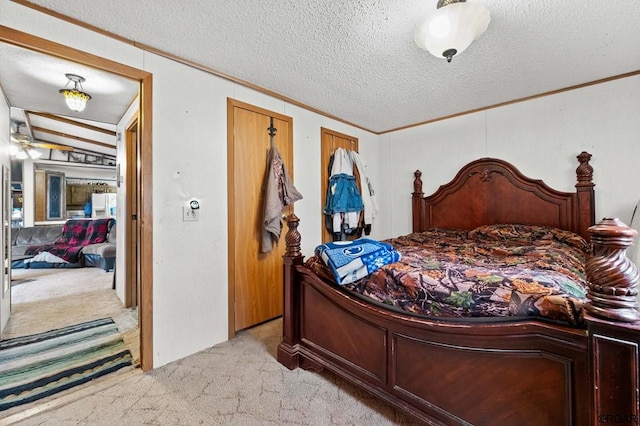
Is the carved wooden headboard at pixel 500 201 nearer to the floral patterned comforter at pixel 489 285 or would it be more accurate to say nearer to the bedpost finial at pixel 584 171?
the bedpost finial at pixel 584 171

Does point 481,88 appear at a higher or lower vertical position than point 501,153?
higher

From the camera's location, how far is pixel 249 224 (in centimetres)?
258

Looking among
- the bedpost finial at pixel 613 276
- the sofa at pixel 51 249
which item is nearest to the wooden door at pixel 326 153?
the bedpost finial at pixel 613 276

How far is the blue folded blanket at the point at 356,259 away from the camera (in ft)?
5.13

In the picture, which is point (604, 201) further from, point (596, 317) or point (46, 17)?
point (46, 17)

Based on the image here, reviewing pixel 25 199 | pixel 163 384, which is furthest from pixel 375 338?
pixel 25 199

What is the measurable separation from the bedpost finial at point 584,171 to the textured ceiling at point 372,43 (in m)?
0.69

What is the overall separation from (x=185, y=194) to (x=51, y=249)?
4.95 meters

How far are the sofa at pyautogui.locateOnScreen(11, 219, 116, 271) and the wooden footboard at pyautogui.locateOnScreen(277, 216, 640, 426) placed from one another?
4.91m

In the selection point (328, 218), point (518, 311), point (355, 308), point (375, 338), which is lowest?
point (375, 338)

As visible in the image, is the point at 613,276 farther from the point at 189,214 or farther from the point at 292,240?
the point at 189,214

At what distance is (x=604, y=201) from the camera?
2.53m

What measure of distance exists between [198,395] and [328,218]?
2.11 m

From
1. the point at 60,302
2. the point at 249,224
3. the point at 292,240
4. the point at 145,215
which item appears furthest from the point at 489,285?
the point at 60,302
